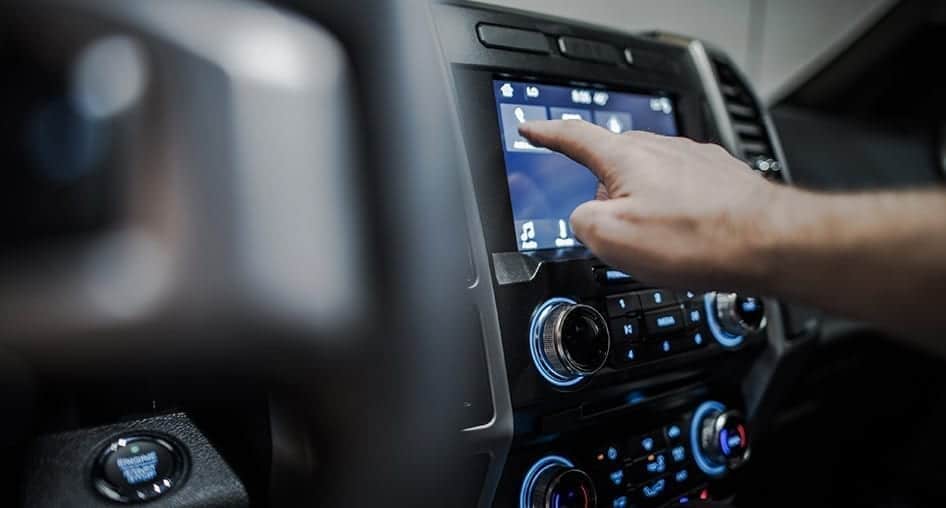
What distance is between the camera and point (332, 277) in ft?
1.40

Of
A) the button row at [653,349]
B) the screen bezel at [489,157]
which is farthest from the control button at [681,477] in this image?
the screen bezel at [489,157]

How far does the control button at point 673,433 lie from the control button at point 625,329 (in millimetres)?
130

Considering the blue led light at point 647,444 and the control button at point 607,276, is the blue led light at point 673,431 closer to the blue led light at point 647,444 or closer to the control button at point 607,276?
the blue led light at point 647,444

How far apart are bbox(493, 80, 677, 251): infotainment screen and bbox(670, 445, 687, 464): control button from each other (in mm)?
240

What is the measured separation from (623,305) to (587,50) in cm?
25

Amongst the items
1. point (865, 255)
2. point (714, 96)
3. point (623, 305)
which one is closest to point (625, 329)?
point (623, 305)

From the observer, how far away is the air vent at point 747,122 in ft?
3.02

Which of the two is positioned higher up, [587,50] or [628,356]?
[587,50]

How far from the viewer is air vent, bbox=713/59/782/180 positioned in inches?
36.3

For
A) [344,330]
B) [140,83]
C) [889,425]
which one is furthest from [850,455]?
[140,83]

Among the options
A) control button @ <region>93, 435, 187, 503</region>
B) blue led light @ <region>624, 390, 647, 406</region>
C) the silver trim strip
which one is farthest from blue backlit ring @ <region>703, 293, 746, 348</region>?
control button @ <region>93, 435, 187, 503</region>

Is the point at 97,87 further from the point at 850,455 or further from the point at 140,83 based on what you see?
the point at 850,455

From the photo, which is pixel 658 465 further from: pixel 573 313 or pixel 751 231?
pixel 751 231

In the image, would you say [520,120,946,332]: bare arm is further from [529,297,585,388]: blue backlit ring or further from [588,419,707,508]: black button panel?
[588,419,707,508]: black button panel
